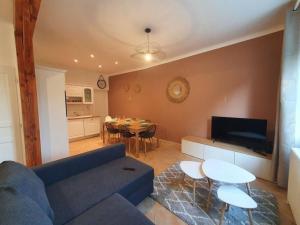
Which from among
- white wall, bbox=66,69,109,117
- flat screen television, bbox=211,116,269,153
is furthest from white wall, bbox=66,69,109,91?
flat screen television, bbox=211,116,269,153

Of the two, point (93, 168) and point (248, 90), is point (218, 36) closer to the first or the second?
point (248, 90)

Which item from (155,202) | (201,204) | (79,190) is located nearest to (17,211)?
(79,190)

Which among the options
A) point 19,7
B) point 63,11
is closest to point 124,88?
point 63,11

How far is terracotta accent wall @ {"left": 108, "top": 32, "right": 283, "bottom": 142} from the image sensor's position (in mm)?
2818

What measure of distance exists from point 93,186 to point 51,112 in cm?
210

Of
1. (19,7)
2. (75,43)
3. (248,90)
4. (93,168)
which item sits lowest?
(93,168)

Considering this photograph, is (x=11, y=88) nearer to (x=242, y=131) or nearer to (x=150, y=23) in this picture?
(x=150, y=23)

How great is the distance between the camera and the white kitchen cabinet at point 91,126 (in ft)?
17.5

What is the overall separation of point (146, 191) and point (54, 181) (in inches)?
46.2

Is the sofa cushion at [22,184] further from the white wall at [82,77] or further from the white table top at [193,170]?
the white wall at [82,77]

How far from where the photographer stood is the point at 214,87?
3.55 meters

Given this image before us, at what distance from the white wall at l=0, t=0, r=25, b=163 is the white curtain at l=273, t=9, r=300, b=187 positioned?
4262 mm

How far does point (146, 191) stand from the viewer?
1991 mm

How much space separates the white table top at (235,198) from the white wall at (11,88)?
338 cm
